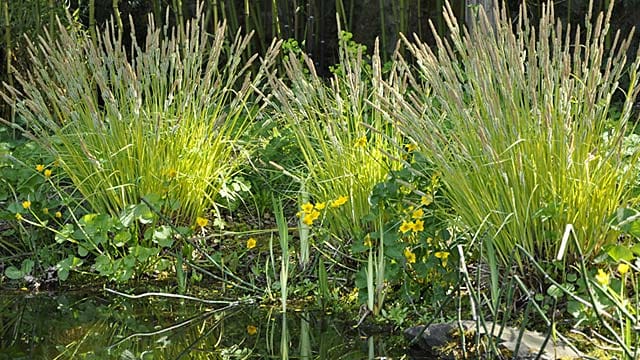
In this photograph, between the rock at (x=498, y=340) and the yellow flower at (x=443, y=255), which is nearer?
the rock at (x=498, y=340)

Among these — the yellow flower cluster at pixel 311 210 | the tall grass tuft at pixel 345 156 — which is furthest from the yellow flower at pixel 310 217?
the tall grass tuft at pixel 345 156

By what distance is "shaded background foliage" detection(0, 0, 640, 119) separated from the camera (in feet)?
A: 17.4

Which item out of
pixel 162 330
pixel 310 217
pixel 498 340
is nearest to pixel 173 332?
pixel 162 330

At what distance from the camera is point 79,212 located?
351 cm

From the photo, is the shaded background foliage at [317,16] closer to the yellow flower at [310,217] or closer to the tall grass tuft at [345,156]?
the tall grass tuft at [345,156]

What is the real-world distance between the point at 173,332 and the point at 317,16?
3.47 meters

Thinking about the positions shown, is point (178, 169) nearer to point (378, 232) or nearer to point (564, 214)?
point (378, 232)

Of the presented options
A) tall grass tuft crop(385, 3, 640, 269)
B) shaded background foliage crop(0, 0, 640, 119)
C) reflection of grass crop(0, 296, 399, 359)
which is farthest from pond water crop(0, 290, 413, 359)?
shaded background foliage crop(0, 0, 640, 119)

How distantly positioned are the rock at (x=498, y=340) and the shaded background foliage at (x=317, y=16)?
9.33 ft

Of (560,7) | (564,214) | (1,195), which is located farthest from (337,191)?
(560,7)

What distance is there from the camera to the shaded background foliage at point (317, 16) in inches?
209

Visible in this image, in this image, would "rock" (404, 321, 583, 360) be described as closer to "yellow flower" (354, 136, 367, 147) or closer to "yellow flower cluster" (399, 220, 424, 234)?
"yellow flower cluster" (399, 220, 424, 234)

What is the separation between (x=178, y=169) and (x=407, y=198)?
95cm

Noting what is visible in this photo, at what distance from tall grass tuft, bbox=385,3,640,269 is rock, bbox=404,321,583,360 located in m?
0.22
